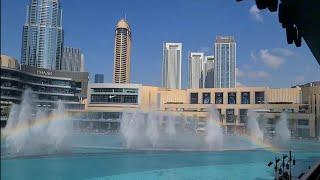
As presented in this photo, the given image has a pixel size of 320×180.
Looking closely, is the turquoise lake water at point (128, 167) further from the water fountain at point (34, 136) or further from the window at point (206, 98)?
the window at point (206, 98)

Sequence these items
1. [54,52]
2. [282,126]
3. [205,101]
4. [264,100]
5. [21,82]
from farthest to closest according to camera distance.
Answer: [54,52]
[205,101]
[264,100]
[282,126]
[21,82]

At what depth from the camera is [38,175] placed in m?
22.2

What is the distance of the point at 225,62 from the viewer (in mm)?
179875

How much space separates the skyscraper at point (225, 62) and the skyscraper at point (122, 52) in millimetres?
42315

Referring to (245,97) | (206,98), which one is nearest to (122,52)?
(206,98)

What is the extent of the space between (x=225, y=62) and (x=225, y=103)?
8225 centimetres

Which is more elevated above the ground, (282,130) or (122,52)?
(122,52)

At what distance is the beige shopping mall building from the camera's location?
8750 centimetres

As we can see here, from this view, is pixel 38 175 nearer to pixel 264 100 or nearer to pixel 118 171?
pixel 118 171

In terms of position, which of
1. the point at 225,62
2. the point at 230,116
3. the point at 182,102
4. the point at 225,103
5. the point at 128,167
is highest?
the point at 225,62

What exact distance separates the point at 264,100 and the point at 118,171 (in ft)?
255

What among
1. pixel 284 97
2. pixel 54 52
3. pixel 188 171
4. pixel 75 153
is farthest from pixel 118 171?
pixel 54 52

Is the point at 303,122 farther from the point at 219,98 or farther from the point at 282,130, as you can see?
the point at 219,98

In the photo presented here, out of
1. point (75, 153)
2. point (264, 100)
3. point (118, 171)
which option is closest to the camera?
point (118, 171)
